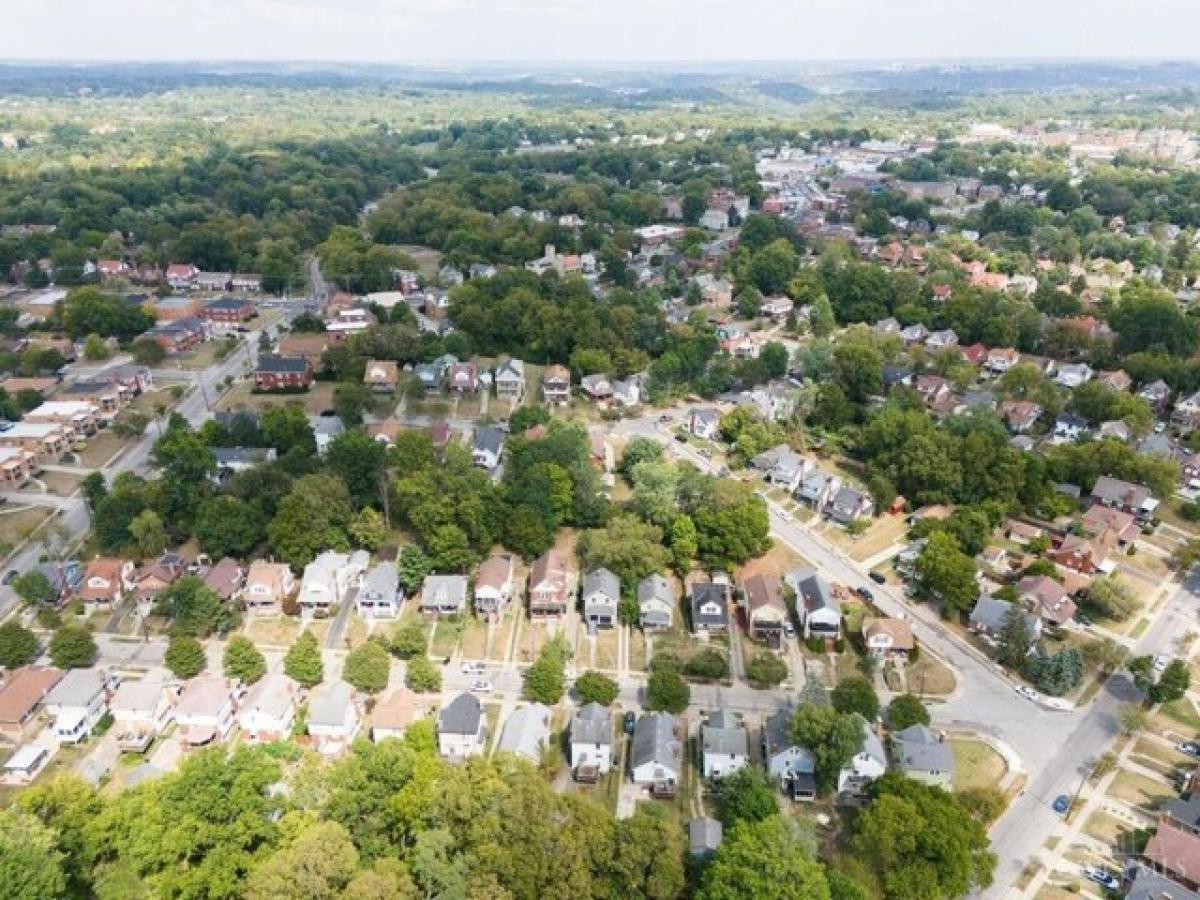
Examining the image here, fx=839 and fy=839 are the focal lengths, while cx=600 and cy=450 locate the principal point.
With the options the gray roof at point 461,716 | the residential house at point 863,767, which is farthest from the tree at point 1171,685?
the gray roof at point 461,716

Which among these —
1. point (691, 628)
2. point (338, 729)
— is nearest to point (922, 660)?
point (691, 628)

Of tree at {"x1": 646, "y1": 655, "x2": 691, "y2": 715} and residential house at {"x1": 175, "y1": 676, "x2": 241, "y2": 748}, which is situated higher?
tree at {"x1": 646, "y1": 655, "x2": 691, "y2": 715}

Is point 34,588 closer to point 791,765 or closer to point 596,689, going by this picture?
point 596,689

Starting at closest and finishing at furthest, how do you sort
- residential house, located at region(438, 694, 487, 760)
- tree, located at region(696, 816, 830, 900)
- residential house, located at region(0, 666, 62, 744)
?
1. tree, located at region(696, 816, 830, 900)
2. residential house, located at region(438, 694, 487, 760)
3. residential house, located at region(0, 666, 62, 744)

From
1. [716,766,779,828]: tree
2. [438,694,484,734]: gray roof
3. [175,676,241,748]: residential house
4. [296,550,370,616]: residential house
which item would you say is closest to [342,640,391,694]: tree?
[438,694,484,734]: gray roof

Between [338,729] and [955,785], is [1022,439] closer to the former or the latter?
[955,785]

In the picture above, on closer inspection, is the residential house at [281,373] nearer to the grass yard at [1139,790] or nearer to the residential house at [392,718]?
the residential house at [392,718]

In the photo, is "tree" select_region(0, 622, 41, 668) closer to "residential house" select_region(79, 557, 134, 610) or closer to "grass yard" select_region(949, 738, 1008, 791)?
"residential house" select_region(79, 557, 134, 610)
